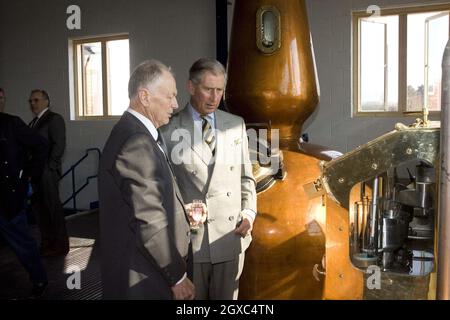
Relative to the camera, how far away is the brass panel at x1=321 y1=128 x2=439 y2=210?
122 centimetres

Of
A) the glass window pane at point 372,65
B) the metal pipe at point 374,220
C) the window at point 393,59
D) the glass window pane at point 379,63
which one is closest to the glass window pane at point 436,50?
the window at point 393,59

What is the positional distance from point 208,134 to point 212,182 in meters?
0.20

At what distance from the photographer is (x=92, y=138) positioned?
7719 millimetres

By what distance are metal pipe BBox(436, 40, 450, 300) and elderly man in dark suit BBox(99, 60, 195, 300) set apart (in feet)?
2.58

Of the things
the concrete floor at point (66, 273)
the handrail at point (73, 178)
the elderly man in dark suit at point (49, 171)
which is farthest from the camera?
the handrail at point (73, 178)

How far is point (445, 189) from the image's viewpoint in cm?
113

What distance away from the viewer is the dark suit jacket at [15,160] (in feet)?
10.7

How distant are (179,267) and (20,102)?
7.68 meters

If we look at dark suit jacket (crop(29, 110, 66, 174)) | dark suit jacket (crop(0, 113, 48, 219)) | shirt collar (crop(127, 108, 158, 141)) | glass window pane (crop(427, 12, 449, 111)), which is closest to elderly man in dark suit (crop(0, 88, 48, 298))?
dark suit jacket (crop(0, 113, 48, 219))
